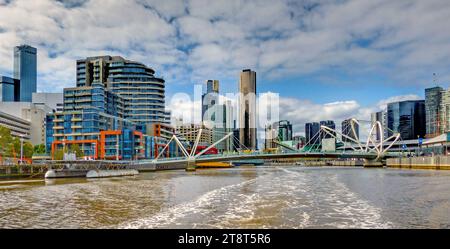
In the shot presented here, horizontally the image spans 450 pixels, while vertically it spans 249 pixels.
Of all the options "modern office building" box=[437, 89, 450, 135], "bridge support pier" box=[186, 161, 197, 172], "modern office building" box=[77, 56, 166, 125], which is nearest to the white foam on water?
"bridge support pier" box=[186, 161, 197, 172]

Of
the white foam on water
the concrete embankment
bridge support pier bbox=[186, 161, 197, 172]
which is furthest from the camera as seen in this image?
bridge support pier bbox=[186, 161, 197, 172]

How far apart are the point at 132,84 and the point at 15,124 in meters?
54.8

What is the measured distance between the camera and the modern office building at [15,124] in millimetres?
155988

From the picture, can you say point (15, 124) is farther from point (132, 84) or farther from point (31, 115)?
point (132, 84)

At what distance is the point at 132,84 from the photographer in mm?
186125

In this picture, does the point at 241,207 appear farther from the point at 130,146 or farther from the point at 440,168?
the point at 130,146

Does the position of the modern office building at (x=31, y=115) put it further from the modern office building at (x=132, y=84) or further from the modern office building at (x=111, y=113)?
the modern office building at (x=111, y=113)

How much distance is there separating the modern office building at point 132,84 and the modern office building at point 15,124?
34350 millimetres

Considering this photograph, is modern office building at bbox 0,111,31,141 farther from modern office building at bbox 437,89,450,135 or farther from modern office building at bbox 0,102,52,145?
modern office building at bbox 437,89,450,135

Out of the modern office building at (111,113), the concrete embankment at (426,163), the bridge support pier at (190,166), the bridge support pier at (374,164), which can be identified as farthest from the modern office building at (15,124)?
the concrete embankment at (426,163)

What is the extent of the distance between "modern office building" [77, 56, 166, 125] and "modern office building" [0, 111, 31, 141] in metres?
34.3

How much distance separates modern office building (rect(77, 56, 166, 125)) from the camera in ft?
604

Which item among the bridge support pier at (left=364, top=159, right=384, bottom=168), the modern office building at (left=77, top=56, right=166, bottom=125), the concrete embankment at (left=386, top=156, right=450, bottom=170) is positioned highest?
the modern office building at (left=77, top=56, right=166, bottom=125)
